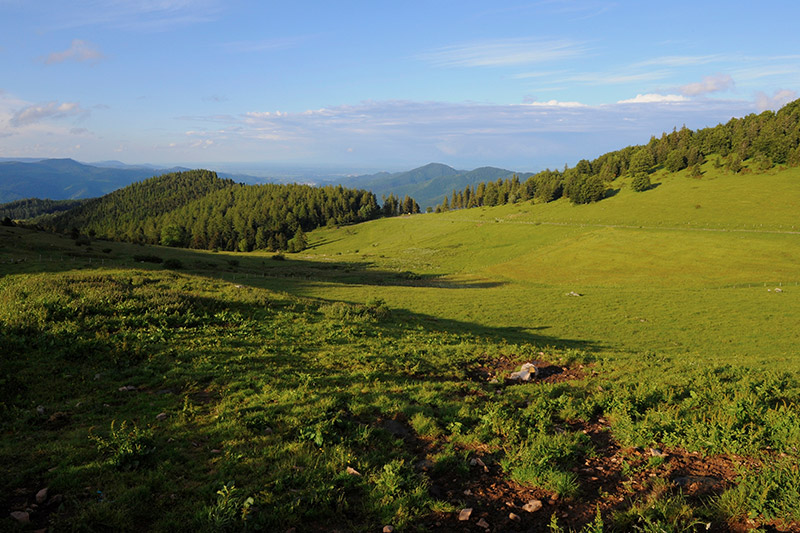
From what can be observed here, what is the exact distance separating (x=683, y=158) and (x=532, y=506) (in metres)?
187

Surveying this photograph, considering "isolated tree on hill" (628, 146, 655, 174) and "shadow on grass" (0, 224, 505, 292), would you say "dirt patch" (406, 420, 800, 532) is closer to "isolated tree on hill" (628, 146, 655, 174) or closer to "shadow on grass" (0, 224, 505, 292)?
"shadow on grass" (0, 224, 505, 292)

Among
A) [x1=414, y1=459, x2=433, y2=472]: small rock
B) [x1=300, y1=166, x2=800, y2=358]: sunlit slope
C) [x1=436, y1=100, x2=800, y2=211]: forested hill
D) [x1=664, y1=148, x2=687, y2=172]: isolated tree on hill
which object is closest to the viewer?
[x1=414, y1=459, x2=433, y2=472]: small rock

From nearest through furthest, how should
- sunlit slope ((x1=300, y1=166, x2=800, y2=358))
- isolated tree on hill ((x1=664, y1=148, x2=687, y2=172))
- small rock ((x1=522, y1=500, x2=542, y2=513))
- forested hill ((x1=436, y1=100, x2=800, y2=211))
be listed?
small rock ((x1=522, y1=500, x2=542, y2=513)) < sunlit slope ((x1=300, y1=166, x2=800, y2=358)) < forested hill ((x1=436, y1=100, x2=800, y2=211)) < isolated tree on hill ((x1=664, y1=148, x2=687, y2=172))

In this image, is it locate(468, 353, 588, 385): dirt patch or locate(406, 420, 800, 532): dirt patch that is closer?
locate(406, 420, 800, 532): dirt patch

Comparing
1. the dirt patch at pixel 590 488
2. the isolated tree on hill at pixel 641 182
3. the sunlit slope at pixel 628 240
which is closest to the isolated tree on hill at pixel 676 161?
the sunlit slope at pixel 628 240

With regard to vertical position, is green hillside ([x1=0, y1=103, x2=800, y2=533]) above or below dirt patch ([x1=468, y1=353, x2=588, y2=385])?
above

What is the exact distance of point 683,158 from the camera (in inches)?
5851

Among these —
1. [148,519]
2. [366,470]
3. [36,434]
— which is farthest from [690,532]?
[36,434]

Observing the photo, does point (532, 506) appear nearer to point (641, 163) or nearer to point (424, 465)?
point (424, 465)

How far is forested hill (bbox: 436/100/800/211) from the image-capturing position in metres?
127

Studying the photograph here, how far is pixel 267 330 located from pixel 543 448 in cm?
1331

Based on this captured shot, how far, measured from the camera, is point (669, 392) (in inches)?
441

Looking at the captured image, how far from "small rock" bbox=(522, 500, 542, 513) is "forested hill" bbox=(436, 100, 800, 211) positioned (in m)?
151

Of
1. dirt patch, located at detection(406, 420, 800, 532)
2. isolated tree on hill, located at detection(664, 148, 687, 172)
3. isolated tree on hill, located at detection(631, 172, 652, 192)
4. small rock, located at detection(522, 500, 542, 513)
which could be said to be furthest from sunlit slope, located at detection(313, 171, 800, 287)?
small rock, located at detection(522, 500, 542, 513)
